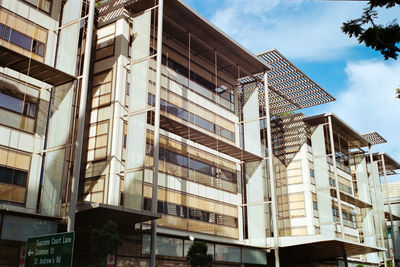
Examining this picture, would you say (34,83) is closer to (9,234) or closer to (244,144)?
(9,234)

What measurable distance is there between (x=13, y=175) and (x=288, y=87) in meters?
29.4

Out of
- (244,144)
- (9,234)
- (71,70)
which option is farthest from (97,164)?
(244,144)

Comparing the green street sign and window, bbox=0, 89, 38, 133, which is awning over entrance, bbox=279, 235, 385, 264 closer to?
window, bbox=0, 89, 38, 133

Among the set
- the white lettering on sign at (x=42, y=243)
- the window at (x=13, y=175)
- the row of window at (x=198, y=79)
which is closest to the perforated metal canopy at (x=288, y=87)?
the row of window at (x=198, y=79)

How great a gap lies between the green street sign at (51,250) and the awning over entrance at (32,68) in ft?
33.3

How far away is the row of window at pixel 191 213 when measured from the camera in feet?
97.1

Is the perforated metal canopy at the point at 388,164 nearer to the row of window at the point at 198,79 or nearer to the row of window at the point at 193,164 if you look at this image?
the row of window at the point at 198,79

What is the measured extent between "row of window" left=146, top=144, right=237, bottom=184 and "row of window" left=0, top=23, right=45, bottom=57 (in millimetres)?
8907

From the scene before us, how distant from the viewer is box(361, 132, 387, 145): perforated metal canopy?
58.8 metres

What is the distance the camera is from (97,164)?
28234mm

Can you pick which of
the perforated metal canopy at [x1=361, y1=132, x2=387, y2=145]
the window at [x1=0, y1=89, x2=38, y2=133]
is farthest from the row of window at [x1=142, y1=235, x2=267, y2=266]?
the perforated metal canopy at [x1=361, y1=132, x2=387, y2=145]

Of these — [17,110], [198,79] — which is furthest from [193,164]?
[17,110]

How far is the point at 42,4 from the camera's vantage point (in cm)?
2650

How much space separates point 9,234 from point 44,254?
565 cm
